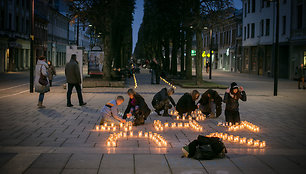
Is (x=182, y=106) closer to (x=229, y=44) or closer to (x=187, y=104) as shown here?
(x=187, y=104)

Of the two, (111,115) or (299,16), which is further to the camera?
(299,16)

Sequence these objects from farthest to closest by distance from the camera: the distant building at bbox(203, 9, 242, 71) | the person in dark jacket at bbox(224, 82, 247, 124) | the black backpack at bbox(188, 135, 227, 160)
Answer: the distant building at bbox(203, 9, 242, 71)
the person in dark jacket at bbox(224, 82, 247, 124)
the black backpack at bbox(188, 135, 227, 160)

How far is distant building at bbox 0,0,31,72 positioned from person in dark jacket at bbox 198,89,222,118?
3830 centimetres

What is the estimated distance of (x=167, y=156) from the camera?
7.02 meters

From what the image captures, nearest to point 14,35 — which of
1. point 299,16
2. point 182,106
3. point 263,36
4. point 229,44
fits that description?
point 263,36

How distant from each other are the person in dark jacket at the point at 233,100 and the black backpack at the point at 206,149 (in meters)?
3.59

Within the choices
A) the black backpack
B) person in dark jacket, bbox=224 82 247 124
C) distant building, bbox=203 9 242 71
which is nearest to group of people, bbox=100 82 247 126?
person in dark jacket, bbox=224 82 247 124

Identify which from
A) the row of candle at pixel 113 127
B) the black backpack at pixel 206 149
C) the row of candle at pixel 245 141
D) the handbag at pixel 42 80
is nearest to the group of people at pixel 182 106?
the row of candle at pixel 113 127

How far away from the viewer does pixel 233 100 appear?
1050 cm

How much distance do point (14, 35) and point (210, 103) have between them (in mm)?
43631

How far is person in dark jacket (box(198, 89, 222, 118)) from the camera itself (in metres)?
11.7

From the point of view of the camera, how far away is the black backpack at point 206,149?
22.4ft

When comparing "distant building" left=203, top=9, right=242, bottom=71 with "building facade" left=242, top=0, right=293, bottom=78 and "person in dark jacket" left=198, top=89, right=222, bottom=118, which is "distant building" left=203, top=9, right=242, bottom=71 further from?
"person in dark jacket" left=198, top=89, right=222, bottom=118

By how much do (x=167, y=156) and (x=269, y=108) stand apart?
8.95 metres
